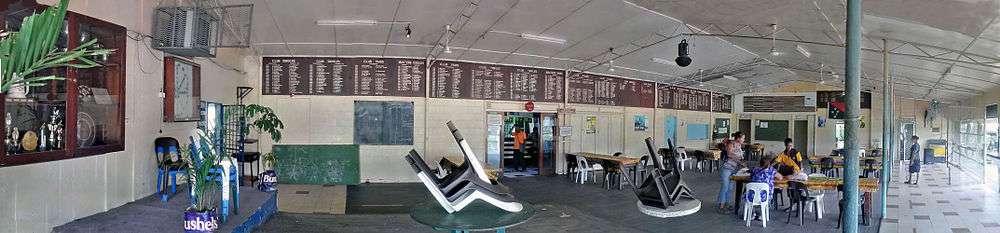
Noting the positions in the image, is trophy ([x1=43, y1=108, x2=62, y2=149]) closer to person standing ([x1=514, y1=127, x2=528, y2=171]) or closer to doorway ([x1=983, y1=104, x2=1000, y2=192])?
person standing ([x1=514, y1=127, x2=528, y2=171])

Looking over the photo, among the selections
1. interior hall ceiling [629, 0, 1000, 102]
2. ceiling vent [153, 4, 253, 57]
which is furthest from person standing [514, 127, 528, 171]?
ceiling vent [153, 4, 253, 57]

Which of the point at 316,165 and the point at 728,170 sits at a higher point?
the point at 728,170

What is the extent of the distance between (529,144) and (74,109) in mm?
9453

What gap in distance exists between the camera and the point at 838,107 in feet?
61.8

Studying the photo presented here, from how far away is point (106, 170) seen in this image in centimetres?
522

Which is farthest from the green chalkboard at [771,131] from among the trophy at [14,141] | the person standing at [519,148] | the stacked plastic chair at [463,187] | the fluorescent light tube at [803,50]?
the trophy at [14,141]

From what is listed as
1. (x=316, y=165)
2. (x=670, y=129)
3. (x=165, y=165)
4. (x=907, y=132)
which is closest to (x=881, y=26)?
(x=165, y=165)

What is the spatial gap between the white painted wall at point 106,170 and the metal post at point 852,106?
207 inches

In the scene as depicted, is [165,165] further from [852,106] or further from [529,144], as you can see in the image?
[529,144]

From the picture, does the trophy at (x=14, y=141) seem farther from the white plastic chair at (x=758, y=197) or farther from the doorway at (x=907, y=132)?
the doorway at (x=907, y=132)

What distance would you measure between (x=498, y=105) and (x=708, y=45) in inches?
176

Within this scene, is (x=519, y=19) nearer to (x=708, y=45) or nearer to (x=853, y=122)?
(x=708, y=45)

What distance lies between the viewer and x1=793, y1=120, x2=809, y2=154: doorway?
2036 centimetres

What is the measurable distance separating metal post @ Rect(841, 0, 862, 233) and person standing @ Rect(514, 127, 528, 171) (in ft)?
32.9
